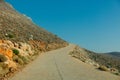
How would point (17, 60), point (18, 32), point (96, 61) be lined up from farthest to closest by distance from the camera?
point (96, 61) → point (18, 32) → point (17, 60)

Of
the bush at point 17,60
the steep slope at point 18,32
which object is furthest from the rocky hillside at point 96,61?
the steep slope at point 18,32

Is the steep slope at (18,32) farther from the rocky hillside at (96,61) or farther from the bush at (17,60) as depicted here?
the bush at (17,60)

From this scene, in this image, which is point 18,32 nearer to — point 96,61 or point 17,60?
point 96,61

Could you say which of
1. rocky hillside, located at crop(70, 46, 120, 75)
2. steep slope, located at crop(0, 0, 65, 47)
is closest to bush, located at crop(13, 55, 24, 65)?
rocky hillside, located at crop(70, 46, 120, 75)

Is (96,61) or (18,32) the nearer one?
(18,32)

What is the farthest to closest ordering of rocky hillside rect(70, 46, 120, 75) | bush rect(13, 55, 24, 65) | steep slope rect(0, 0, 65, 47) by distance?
steep slope rect(0, 0, 65, 47), rocky hillside rect(70, 46, 120, 75), bush rect(13, 55, 24, 65)

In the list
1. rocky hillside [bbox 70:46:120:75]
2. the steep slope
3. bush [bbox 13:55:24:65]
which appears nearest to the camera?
bush [bbox 13:55:24:65]

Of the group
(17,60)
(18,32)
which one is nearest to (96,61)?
(18,32)

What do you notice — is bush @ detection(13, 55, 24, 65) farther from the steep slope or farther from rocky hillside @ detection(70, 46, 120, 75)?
the steep slope

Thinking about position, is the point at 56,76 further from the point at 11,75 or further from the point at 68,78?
the point at 11,75

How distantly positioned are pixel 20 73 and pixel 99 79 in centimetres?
661

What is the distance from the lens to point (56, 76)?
19.0 metres

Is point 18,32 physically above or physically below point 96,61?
above

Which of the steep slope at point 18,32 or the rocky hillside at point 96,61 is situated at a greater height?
the steep slope at point 18,32
